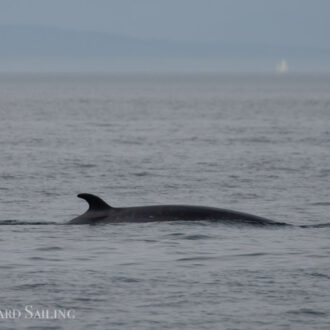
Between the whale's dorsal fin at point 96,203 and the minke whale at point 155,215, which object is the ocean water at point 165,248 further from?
the whale's dorsal fin at point 96,203

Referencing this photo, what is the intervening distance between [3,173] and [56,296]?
44.4 ft

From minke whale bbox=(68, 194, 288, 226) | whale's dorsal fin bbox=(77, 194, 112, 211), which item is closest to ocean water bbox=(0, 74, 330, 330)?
minke whale bbox=(68, 194, 288, 226)

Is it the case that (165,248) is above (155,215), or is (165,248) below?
below

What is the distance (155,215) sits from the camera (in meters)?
15.6

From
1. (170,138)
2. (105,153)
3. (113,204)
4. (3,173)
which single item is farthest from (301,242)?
(170,138)

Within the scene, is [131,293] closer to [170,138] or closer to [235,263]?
[235,263]

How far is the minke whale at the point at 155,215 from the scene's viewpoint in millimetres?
15516

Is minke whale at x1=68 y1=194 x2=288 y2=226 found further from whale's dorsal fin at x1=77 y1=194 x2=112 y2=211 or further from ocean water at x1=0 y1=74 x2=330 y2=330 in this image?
ocean water at x1=0 y1=74 x2=330 y2=330

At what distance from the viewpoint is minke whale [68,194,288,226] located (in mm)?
15516

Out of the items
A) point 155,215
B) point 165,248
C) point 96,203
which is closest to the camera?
point 165,248

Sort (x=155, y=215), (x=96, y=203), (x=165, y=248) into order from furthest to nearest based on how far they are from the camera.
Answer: (x=155, y=215), (x=96, y=203), (x=165, y=248)

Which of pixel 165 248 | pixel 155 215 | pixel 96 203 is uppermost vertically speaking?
pixel 96 203

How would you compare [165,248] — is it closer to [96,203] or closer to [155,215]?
[155,215]

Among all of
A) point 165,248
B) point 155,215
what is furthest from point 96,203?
point 165,248
